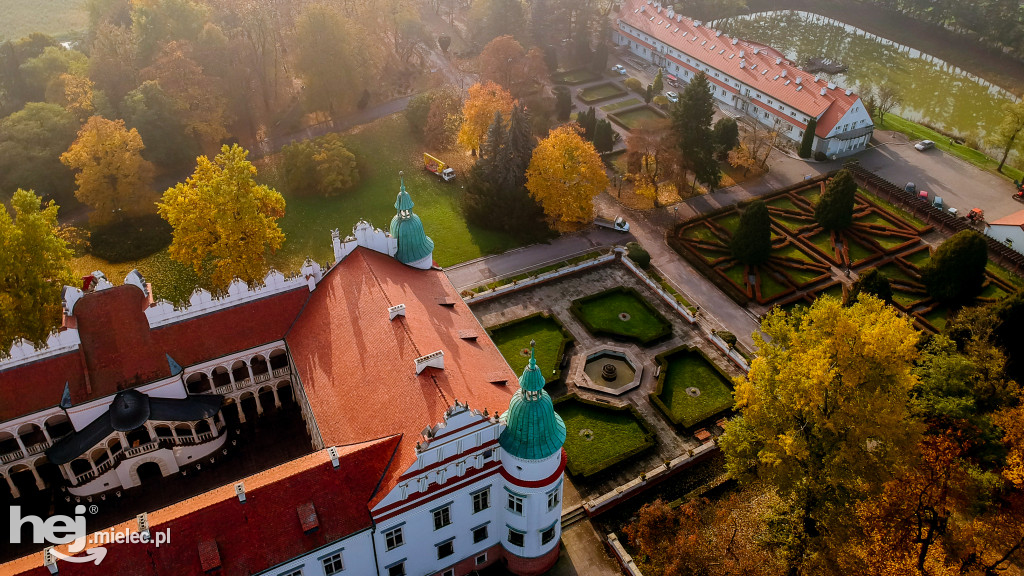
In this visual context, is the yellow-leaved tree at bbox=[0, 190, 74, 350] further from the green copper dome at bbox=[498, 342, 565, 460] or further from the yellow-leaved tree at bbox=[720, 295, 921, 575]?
the yellow-leaved tree at bbox=[720, 295, 921, 575]

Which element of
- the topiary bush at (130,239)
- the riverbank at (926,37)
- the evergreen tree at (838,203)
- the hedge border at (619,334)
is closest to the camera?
the hedge border at (619,334)

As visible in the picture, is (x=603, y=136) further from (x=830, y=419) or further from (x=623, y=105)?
(x=830, y=419)

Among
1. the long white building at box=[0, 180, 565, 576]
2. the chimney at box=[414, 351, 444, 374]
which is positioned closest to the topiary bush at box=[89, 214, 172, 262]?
the long white building at box=[0, 180, 565, 576]

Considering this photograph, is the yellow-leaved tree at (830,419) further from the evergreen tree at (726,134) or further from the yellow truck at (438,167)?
the yellow truck at (438,167)

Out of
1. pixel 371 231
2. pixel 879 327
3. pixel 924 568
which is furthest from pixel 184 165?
pixel 924 568

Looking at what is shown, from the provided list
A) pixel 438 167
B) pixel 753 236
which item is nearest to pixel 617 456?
pixel 753 236

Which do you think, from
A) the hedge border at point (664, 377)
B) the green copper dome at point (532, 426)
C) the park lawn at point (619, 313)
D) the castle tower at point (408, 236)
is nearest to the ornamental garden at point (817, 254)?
the park lawn at point (619, 313)
